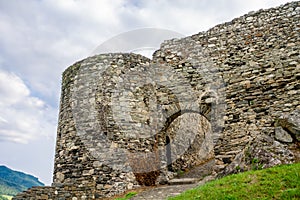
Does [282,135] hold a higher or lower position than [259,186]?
higher

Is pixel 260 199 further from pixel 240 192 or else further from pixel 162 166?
pixel 162 166

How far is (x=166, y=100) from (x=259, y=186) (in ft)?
19.9

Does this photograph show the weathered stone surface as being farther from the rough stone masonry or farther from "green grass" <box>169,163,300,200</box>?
"green grass" <box>169,163,300,200</box>

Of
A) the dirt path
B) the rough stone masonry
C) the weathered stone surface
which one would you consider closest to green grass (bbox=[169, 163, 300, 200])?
the weathered stone surface

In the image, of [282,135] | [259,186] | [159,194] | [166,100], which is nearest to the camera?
[259,186]

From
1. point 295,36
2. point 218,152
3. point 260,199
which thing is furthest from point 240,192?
point 295,36

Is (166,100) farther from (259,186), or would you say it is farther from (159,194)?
(259,186)

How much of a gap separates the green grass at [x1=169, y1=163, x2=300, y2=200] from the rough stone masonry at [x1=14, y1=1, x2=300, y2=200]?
246cm

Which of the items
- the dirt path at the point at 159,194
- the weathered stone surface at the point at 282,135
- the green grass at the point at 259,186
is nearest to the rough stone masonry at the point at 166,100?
the weathered stone surface at the point at 282,135

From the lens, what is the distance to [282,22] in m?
10.1

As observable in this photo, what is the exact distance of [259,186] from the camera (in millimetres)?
5691

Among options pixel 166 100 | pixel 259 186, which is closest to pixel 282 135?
pixel 259 186

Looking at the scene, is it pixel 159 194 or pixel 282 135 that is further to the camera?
pixel 159 194

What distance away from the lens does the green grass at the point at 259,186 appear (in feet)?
17.5
